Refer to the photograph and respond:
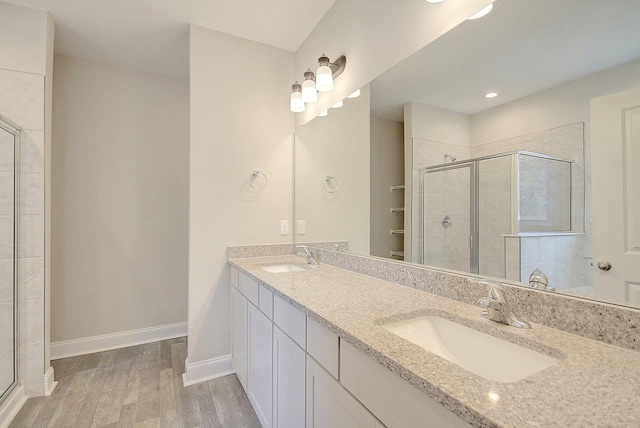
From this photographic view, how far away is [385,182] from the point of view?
60.6 inches

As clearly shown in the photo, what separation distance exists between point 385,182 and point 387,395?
1.06 m

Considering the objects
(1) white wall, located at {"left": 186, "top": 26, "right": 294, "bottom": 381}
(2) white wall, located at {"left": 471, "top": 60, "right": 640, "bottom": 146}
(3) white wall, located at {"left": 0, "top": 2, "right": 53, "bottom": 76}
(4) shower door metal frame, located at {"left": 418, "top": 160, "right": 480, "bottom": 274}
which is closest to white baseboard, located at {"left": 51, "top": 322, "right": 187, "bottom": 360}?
(1) white wall, located at {"left": 186, "top": 26, "right": 294, "bottom": 381}

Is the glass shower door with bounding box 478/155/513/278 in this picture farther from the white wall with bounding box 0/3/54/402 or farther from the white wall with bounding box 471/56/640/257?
the white wall with bounding box 0/3/54/402

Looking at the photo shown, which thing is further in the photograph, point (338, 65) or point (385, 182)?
point (338, 65)

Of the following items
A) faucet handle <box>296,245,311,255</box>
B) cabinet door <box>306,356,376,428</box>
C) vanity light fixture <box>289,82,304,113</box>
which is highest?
vanity light fixture <box>289,82,304,113</box>

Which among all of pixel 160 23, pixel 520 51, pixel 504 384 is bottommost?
pixel 504 384

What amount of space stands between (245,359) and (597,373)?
65.2 inches

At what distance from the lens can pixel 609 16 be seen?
0.77m

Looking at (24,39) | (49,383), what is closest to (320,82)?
(24,39)

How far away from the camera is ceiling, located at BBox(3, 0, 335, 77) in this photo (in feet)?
6.29

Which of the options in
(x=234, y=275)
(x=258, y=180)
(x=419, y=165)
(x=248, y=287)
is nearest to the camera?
(x=419, y=165)

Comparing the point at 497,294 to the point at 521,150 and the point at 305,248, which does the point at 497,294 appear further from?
the point at 305,248

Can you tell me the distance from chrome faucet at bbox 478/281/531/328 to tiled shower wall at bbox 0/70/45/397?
102 inches

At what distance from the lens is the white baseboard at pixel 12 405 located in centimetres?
162
